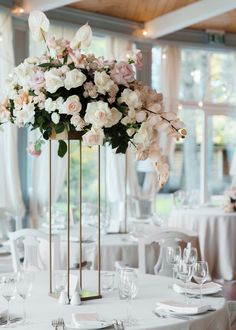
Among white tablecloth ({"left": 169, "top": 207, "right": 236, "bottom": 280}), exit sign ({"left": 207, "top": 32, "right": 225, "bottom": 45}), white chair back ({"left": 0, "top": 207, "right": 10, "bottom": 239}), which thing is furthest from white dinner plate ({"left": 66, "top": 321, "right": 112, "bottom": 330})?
exit sign ({"left": 207, "top": 32, "right": 225, "bottom": 45})

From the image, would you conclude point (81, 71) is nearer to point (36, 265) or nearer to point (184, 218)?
point (36, 265)

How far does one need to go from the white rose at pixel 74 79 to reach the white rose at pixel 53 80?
36mm

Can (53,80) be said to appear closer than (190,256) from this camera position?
Yes

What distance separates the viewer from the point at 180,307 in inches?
114

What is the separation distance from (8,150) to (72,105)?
560 centimetres

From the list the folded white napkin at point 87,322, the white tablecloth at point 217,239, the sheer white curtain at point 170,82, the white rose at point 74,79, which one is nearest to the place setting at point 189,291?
the folded white napkin at point 87,322

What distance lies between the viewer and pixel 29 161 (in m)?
8.80

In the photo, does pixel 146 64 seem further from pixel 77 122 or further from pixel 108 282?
pixel 77 122

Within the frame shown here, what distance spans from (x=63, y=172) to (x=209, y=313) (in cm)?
637

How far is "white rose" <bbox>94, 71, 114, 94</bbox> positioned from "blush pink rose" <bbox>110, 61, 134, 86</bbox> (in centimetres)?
6

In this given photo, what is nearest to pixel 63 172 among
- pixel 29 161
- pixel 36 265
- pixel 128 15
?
pixel 29 161

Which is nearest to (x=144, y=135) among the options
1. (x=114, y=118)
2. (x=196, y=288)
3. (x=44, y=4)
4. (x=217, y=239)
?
(x=114, y=118)

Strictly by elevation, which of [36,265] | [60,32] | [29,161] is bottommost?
[36,265]

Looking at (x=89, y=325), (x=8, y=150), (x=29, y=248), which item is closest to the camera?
(x=89, y=325)
